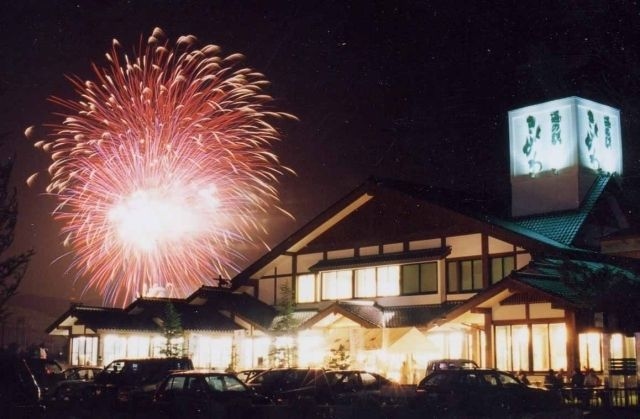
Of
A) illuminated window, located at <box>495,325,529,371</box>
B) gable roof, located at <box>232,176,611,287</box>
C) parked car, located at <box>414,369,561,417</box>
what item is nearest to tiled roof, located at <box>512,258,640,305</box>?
gable roof, located at <box>232,176,611,287</box>

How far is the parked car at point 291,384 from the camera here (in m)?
22.9

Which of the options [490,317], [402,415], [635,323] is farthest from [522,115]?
[402,415]

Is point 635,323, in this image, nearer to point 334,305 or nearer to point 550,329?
point 550,329

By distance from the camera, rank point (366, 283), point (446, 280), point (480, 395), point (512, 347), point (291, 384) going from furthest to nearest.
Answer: point (366, 283)
point (446, 280)
point (512, 347)
point (291, 384)
point (480, 395)

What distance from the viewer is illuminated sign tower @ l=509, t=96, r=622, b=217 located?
114 feet

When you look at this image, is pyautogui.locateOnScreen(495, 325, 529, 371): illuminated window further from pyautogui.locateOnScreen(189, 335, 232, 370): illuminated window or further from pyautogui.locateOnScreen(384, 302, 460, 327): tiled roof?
pyautogui.locateOnScreen(189, 335, 232, 370): illuminated window

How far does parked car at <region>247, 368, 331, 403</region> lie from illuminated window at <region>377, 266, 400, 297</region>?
479 inches

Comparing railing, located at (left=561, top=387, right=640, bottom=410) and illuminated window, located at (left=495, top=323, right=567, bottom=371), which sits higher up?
illuminated window, located at (left=495, top=323, right=567, bottom=371)

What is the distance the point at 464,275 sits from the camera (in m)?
33.5

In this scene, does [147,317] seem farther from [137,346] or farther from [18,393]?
[18,393]

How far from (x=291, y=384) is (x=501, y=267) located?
11355 millimetres

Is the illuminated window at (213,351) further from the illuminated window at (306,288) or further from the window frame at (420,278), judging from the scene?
the window frame at (420,278)

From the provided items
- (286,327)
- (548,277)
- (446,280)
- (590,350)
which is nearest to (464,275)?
(446,280)

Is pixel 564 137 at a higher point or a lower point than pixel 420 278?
higher
